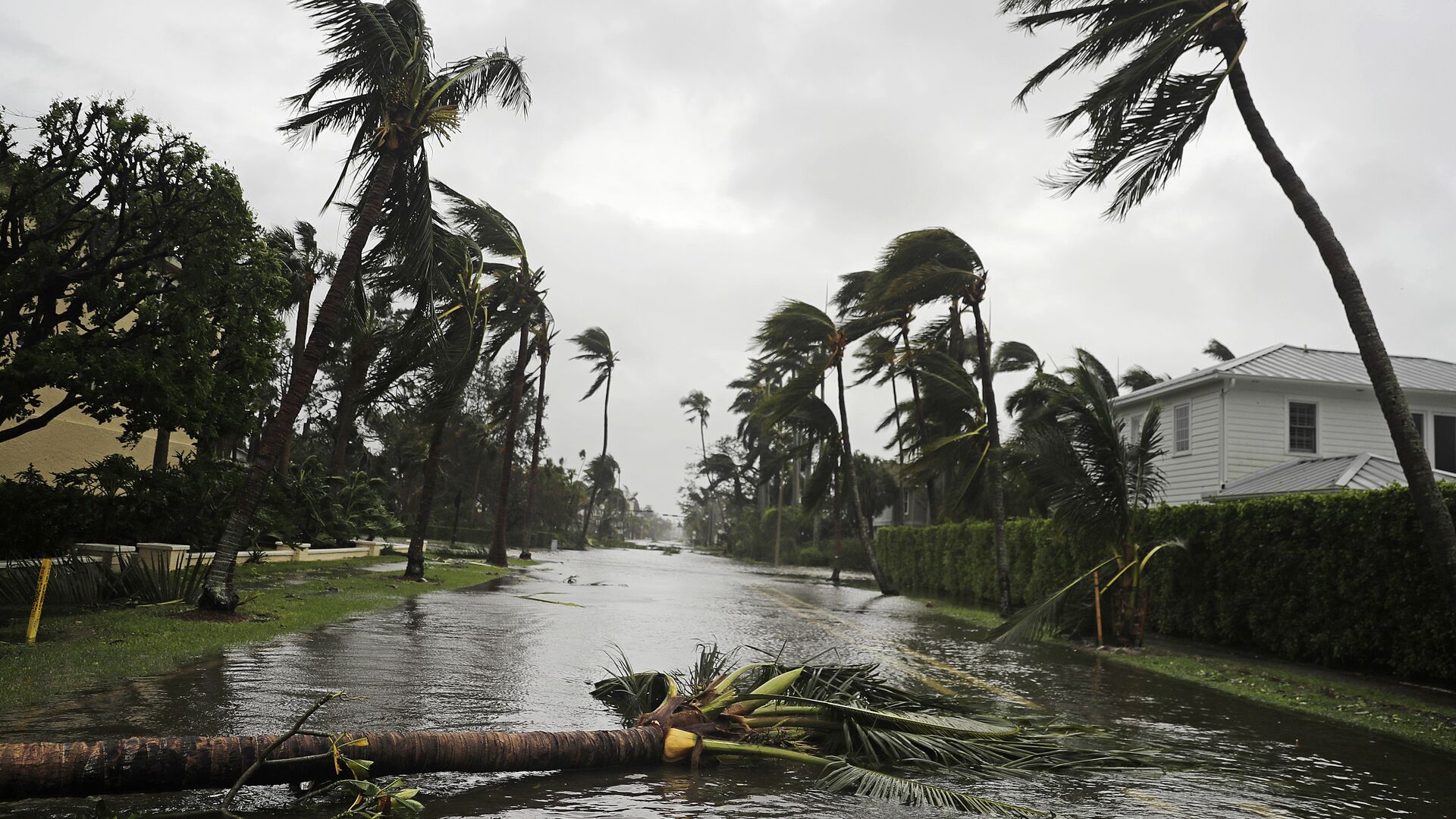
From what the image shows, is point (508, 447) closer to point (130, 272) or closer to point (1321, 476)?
point (130, 272)

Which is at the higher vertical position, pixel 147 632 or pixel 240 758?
pixel 240 758

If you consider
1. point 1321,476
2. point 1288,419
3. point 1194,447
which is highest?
point 1288,419

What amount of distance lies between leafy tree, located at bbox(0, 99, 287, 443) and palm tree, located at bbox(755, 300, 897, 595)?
49.8 feet

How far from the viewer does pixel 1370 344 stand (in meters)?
9.77

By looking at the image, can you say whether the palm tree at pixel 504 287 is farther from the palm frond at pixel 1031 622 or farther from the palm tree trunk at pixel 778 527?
the palm tree trunk at pixel 778 527

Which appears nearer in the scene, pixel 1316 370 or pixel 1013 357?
pixel 1316 370

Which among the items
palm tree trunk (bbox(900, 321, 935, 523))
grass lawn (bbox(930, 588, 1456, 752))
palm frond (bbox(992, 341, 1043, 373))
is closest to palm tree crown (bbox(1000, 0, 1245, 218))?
grass lawn (bbox(930, 588, 1456, 752))

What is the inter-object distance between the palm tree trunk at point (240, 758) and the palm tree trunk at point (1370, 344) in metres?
8.41

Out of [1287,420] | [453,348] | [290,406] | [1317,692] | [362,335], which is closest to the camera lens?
[1317,692]

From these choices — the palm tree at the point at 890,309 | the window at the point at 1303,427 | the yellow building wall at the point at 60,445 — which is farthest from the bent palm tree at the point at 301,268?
the window at the point at 1303,427

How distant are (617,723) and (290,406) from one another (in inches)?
295

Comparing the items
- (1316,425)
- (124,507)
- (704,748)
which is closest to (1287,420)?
(1316,425)

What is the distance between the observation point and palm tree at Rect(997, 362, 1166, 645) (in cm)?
1352

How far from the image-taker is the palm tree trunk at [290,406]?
444 inches
